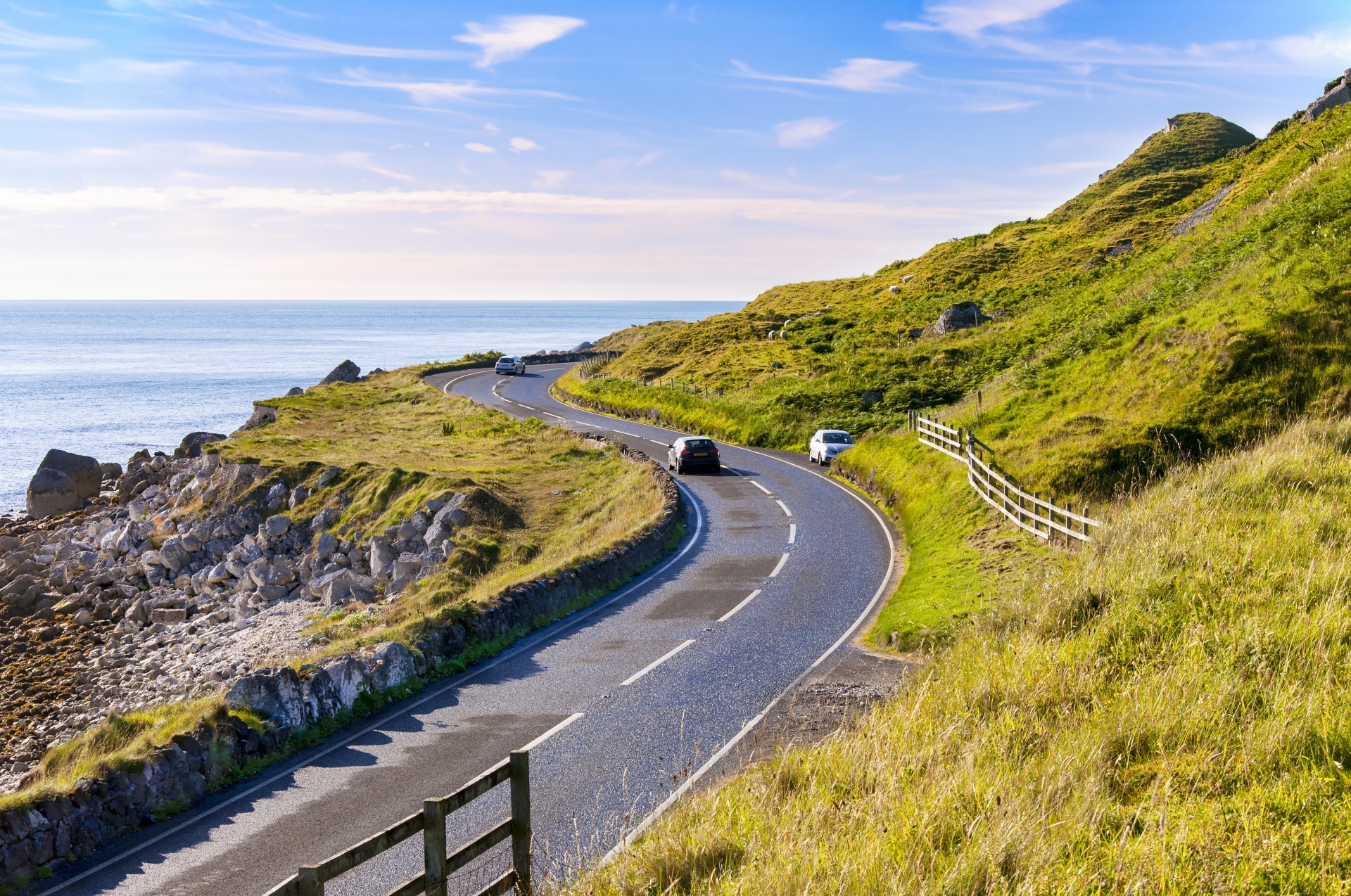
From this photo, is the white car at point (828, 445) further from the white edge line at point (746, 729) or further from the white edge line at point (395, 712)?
the white edge line at point (395, 712)

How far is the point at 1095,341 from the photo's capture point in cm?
3466

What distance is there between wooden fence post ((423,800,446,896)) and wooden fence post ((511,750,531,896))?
90cm

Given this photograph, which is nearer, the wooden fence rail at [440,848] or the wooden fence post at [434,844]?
the wooden fence rail at [440,848]

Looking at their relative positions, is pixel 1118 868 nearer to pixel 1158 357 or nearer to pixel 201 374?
pixel 1158 357

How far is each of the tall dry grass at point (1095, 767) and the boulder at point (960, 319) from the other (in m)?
53.4

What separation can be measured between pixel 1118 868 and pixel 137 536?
39.4m

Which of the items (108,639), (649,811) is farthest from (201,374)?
(649,811)

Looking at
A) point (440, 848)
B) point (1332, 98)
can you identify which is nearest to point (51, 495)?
point (440, 848)

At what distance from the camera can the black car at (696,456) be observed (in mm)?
37750

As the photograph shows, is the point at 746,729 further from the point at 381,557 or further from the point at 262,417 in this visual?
the point at 262,417

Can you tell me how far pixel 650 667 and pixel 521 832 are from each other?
815 cm

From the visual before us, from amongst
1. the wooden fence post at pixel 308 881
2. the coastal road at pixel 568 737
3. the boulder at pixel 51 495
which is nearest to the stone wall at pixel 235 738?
the coastal road at pixel 568 737

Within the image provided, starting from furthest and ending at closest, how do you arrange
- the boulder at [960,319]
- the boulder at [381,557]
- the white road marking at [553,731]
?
1. the boulder at [960,319]
2. the boulder at [381,557]
3. the white road marking at [553,731]

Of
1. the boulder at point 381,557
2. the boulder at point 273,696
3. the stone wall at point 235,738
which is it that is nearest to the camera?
the stone wall at point 235,738
